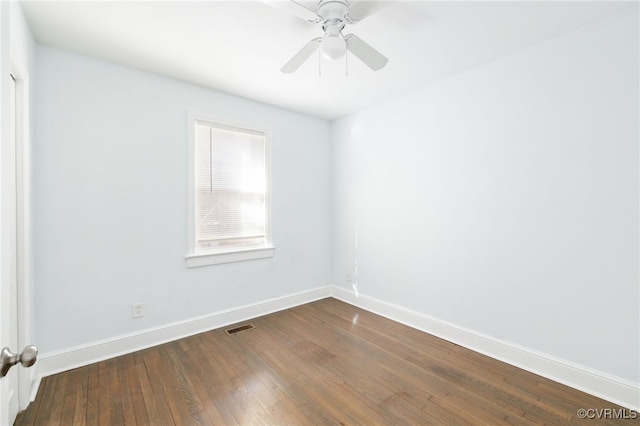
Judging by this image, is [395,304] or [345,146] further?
[345,146]

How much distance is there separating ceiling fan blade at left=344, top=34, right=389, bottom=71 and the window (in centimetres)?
180

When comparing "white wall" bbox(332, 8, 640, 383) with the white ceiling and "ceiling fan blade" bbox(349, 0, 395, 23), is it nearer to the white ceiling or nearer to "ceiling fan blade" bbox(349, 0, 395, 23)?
the white ceiling

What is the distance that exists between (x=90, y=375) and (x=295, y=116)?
3.25m

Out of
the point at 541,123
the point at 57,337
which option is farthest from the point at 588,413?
the point at 57,337

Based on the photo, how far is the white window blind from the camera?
10.1ft

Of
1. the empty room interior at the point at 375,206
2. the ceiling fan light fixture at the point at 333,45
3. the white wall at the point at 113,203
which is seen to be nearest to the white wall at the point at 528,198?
the empty room interior at the point at 375,206

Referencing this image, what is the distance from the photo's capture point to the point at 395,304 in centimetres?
335

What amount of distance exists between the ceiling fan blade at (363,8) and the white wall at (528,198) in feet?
4.57

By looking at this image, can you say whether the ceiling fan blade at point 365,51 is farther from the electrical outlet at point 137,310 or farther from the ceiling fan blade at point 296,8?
the electrical outlet at point 137,310

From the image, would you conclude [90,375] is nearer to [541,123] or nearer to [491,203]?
[491,203]

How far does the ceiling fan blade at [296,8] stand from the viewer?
1.55 meters

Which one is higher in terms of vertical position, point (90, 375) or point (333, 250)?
point (333, 250)

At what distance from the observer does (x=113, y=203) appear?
253 centimetres

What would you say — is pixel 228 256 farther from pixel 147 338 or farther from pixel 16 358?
pixel 16 358
